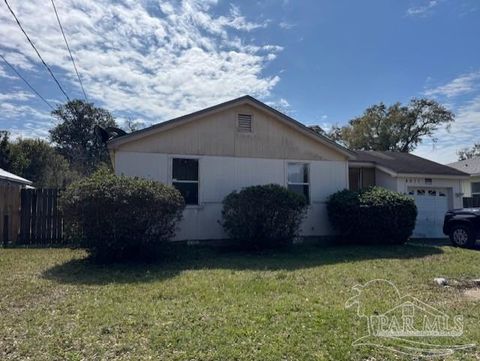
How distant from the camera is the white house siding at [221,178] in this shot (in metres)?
12.1

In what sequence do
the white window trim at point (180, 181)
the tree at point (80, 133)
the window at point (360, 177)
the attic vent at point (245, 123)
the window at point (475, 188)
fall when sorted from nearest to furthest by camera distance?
the white window trim at point (180, 181)
the attic vent at point (245, 123)
the window at point (360, 177)
the window at point (475, 188)
the tree at point (80, 133)

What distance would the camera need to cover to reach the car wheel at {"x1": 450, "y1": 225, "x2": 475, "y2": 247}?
12836 millimetres

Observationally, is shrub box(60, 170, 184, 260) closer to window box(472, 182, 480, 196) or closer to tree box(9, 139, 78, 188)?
window box(472, 182, 480, 196)

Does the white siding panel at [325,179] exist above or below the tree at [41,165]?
below

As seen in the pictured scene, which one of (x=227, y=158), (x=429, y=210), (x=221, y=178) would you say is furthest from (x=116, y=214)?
(x=429, y=210)

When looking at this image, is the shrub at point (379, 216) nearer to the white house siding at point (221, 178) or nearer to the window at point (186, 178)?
the white house siding at point (221, 178)

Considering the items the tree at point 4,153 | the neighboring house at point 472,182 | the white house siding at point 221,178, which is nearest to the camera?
the white house siding at point 221,178

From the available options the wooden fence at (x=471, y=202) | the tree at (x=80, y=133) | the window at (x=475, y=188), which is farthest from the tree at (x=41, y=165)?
the window at (x=475, y=188)

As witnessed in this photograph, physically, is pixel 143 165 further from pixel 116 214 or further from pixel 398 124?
pixel 398 124

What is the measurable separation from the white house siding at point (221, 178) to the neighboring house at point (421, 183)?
8.33ft

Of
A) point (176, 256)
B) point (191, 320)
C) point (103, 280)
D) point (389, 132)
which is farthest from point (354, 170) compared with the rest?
point (389, 132)

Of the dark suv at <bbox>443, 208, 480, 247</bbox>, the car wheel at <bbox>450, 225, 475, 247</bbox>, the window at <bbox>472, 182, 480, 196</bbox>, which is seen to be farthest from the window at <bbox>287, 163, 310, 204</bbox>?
the window at <bbox>472, 182, 480, 196</bbox>

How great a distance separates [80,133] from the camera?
4403 centimetres

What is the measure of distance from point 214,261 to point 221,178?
3558 mm
